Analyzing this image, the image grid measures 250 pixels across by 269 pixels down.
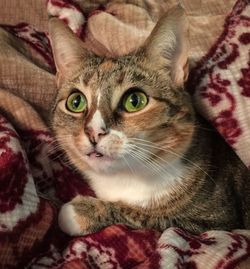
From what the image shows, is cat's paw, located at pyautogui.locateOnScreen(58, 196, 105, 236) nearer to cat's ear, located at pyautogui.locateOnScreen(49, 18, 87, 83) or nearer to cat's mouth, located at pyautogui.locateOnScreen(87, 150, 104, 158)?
cat's mouth, located at pyautogui.locateOnScreen(87, 150, 104, 158)

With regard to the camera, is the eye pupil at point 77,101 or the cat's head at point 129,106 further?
the eye pupil at point 77,101

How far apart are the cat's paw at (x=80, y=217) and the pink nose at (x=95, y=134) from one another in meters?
0.21

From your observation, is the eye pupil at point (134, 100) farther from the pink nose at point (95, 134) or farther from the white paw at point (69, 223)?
the white paw at point (69, 223)

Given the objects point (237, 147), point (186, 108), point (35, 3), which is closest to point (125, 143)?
point (186, 108)

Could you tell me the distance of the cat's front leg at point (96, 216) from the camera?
118 cm

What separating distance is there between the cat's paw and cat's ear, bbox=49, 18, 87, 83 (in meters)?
0.40

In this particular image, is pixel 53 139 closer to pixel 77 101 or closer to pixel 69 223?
pixel 77 101

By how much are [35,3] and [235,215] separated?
1.14 metres

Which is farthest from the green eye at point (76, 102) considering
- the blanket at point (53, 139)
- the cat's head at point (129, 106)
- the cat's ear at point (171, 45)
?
the cat's ear at point (171, 45)

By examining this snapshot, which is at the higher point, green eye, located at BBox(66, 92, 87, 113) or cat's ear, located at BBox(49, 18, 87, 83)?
cat's ear, located at BBox(49, 18, 87, 83)

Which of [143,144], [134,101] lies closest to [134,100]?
[134,101]

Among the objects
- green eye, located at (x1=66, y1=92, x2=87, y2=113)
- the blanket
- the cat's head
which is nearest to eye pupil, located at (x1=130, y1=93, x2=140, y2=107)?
the cat's head

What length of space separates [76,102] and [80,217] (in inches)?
12.3

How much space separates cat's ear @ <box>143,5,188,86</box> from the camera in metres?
1.21
